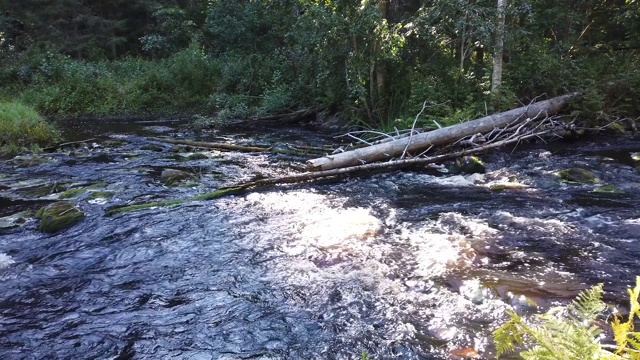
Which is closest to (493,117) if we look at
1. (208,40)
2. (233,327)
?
(233,327)

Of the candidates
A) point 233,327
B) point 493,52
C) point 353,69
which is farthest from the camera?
point 353,69

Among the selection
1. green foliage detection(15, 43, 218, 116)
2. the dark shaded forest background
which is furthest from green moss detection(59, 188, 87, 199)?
green foliage detection(15, 43, 218, 116)

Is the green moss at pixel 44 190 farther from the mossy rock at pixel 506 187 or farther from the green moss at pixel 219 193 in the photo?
the mossy rock at pixel 506 187

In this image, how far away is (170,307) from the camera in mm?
4422

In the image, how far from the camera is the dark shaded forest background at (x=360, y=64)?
12.2 meters

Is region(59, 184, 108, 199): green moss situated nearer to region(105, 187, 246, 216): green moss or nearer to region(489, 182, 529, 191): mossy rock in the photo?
A: region(105, 187, 246, 216): green moss

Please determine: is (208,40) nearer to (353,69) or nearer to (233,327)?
(353,69)

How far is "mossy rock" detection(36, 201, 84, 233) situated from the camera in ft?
21.6

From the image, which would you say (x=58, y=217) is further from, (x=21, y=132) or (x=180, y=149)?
(x=21, y=132)

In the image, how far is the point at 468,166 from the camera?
912 cm

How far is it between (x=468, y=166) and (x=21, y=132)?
1229 centimetres

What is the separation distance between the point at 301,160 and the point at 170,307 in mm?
6904

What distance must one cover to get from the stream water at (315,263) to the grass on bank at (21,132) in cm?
390

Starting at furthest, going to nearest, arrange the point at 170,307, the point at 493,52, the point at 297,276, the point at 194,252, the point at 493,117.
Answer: the point at 493,52 < the point at 493,117 < the point at 194,252 < the point at 297,276 < the point at 170,307
